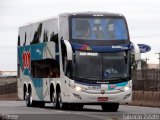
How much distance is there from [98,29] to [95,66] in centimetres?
153

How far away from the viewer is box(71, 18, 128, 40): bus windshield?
2919 cm

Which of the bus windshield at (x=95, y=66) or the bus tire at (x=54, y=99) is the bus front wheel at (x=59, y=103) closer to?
the bus tire at (x=54, y=99)

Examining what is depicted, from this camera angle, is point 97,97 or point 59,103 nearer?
point 97,97

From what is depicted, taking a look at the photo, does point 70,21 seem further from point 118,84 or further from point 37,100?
point 37,100

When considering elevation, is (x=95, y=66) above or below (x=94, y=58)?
below

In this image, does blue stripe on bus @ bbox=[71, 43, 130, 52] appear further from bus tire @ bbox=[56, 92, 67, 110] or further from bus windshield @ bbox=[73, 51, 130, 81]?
bus tire @ bbox=[56, 92, 67, 110]

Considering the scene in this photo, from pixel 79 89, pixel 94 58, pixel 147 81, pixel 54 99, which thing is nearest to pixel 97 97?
pixel 79 89

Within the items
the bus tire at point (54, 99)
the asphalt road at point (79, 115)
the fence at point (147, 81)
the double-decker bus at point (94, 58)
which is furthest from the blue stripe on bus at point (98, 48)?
the fence at point (147, 81)

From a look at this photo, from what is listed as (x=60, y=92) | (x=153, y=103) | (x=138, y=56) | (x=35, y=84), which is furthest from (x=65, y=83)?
(x=153, y=103)

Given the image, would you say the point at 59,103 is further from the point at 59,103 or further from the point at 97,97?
the point at 97,97

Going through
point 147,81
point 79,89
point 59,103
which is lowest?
point 147,81

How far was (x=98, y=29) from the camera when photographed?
29.2m

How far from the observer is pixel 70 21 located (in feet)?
95.6

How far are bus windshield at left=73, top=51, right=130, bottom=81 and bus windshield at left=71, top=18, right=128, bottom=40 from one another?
72 cm
